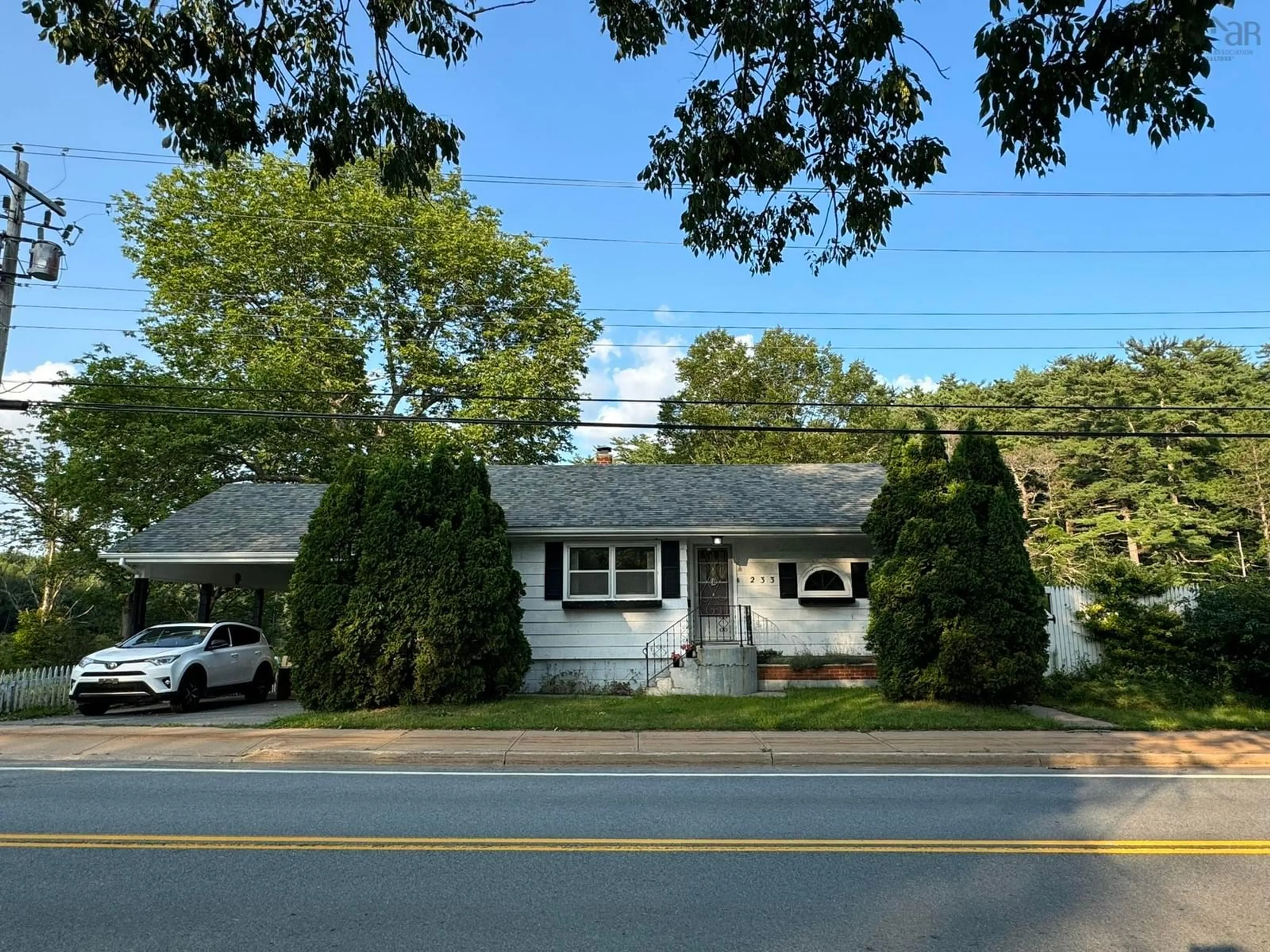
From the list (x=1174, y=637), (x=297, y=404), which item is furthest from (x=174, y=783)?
(x=297, y=404)

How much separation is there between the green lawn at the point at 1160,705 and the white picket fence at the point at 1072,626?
0.96 m

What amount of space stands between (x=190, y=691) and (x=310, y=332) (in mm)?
17071

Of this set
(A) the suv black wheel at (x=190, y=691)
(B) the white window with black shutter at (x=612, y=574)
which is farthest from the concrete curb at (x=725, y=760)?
(B) the white window with black shutter at (x=612, y=574)

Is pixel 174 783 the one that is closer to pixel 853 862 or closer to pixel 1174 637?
pixel 853 862

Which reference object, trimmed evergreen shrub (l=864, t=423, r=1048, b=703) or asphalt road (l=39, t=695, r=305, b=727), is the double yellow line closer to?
asphalt road (l=39, t=695, r=305, b=727)

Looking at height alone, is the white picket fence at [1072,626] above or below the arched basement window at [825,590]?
below

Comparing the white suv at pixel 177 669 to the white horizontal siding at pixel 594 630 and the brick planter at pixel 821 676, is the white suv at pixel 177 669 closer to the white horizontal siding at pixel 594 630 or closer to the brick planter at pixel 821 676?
the white horizontal siding at pixel 594 630

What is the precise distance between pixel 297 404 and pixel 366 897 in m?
25.3

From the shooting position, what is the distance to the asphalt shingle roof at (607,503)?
1656 centimetres

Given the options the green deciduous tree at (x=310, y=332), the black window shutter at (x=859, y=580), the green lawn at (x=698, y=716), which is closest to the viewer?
the green lawn at (x=698, y=716)

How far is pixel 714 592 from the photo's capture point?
688 inches

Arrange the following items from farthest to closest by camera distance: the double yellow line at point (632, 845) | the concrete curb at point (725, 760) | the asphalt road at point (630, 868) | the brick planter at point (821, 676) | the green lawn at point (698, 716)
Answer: the brick planter at point (821, 676) < the green lawn at point (698, 716) < the concrete curb at point (725, 760) < the double yellow line at point (632, 845) < the asphalt road at point (630, 868)

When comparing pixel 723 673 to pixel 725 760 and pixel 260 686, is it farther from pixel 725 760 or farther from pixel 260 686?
pixel 260 686

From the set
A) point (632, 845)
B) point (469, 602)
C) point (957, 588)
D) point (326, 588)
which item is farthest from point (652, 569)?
point (632, 845)
